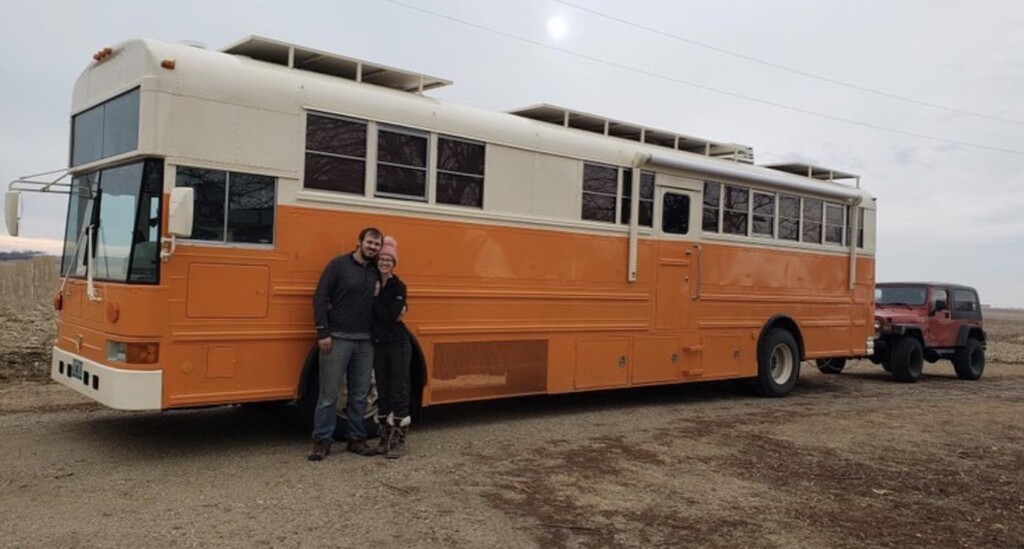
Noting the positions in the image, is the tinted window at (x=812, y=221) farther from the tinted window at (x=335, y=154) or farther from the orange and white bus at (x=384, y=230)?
the tinted window at (x=335, y=154)

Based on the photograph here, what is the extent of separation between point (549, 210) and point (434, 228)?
59.6 inches

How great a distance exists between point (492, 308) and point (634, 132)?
10.6 feet

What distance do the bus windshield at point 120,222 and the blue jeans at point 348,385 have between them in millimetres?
1461

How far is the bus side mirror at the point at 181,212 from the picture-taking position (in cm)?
578

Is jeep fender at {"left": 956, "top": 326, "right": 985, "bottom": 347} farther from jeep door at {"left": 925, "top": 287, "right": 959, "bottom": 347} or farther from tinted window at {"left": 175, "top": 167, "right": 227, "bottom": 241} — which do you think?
tinted window at {"left": 175, "top": 167, "right": 227, "bottom": 241}

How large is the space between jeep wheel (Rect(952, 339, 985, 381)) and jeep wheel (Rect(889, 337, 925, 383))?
5.30ft

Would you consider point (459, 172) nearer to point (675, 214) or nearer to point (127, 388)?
point (675, 214)

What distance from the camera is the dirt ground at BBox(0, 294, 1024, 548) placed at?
500cm

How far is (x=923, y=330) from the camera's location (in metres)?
15.6

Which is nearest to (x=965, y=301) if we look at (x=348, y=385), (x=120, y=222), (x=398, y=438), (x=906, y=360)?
(x=906, y=360)

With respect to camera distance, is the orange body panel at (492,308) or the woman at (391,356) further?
the woman at (391,356)

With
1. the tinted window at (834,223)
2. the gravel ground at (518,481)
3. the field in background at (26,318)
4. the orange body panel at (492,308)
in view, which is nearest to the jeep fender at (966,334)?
the orange body panel at (492,308)

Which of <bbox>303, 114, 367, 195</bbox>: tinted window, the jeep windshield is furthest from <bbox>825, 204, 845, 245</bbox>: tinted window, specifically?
<bbox>303, 114, 367, 195</bbox>: tinted window

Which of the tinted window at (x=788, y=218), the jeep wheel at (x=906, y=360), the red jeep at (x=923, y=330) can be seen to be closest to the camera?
the tinted window at (x=788, y=218)
